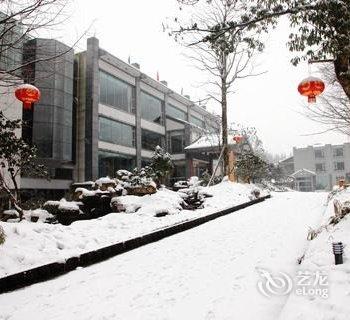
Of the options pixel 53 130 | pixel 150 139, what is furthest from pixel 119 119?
pixel 53 130

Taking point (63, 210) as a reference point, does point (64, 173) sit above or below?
above

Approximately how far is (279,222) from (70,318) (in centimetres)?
650

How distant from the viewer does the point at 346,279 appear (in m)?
3.26

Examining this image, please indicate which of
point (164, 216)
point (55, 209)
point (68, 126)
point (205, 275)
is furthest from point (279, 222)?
point (68, 126)

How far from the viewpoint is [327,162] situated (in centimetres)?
5325

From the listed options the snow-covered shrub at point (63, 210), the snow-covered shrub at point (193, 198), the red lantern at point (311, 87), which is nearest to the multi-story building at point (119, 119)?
the snow-covered shrub at point (193, 198)

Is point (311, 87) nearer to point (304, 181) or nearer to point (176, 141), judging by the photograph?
point (176, 141)

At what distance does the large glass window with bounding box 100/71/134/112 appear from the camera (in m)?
29.0

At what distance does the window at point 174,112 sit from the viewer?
3884cm

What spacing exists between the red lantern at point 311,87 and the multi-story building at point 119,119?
16248mm

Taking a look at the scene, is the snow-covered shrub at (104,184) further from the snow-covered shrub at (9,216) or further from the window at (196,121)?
the window at (196,121)

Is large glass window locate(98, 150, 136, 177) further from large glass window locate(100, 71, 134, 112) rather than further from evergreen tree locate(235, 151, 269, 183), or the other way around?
evergreen tree locate(235, 151, 269, 183)

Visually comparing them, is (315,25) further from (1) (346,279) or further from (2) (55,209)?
(2) (55,209)

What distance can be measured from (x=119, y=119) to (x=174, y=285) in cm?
2756
